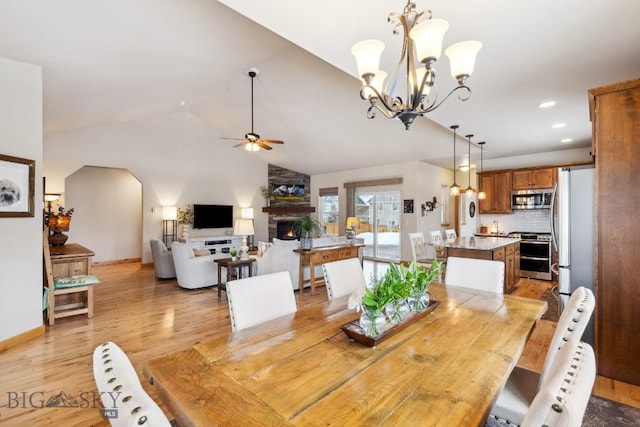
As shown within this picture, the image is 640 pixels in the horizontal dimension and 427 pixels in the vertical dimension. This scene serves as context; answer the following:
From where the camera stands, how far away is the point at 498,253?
450 cm

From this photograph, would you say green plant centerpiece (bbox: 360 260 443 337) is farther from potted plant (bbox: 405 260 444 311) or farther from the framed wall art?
the framed wall art

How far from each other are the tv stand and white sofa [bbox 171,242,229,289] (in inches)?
91.9

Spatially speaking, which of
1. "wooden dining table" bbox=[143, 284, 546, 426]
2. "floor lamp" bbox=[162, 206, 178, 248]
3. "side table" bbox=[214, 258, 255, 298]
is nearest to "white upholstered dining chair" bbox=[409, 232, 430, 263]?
"side table" bbox=[214, 258, 255, 298]

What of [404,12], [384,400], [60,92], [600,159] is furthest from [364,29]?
[60,92]

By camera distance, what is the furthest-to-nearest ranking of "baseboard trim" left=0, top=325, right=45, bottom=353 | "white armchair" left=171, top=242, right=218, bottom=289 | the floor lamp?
the floor lamp → "white armchair" left=171, top=242, right=218, bottom=289 → "baseboard trim" left=0, top=325, right=45, bottom=353

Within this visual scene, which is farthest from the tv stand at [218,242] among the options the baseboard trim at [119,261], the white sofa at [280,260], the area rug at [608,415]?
the area rug at [608,415]

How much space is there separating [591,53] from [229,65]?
4313mm

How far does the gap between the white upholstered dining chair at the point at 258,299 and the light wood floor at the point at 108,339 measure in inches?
49.0

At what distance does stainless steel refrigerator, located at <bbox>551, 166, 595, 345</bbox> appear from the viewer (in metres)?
2.59

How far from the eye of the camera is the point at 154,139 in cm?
739

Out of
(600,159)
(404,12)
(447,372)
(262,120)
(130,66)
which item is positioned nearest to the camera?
(447,372)

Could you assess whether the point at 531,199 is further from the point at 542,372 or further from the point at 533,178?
the point at 542,372

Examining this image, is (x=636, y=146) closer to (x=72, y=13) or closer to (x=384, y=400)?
(x=384, y=400)

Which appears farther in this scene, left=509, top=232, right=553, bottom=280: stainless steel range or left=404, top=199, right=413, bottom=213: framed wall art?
left=404, top=199, right=413, bottom=213: framed wall art
